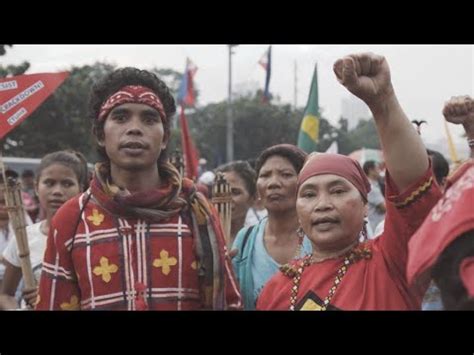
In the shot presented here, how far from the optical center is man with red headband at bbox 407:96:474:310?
1611 millimetres

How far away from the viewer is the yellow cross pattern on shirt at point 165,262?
2361 mm

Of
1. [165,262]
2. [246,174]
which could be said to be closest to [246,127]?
[246,174]

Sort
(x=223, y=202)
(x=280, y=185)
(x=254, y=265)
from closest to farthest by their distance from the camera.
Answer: (x=223, y=202), (x=254, y=265), (x=280, y=185)

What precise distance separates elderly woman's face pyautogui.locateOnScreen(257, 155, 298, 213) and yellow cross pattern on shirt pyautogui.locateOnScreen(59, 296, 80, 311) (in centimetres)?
125

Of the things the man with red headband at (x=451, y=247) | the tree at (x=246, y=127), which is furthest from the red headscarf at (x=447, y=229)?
the tree at (x=246, y=127)

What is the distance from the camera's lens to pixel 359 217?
232cm

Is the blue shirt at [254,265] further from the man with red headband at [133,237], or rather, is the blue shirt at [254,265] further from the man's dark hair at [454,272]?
the man's dark hair at [454,272]

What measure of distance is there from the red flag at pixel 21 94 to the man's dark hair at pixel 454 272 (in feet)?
5.30

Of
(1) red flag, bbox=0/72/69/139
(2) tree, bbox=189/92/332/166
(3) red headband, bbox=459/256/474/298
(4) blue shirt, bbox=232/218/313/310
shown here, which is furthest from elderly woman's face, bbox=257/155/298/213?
(2) tree, bbox=189/92/332/166

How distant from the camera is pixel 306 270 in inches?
93.7

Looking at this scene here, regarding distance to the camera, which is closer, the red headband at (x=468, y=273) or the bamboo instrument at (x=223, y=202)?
the red headband at (x=468, y=273)

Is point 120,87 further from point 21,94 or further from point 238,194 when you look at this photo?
point 238,194

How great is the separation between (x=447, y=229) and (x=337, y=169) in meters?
0.74
